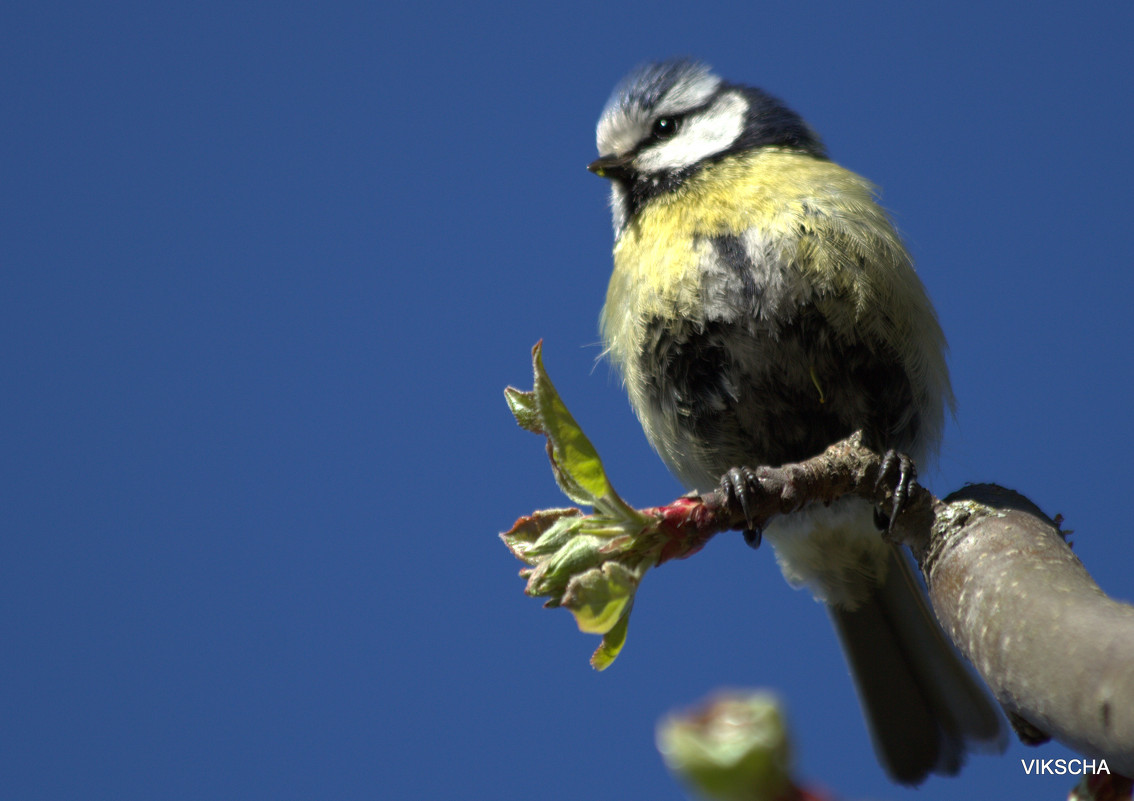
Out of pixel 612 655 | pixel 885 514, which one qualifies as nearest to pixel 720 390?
pixel 885 514

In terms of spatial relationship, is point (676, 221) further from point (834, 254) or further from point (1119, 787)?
point (1119, 787)

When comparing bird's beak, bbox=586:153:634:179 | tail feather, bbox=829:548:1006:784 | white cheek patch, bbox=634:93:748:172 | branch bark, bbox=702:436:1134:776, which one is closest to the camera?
branch bark, bbox=702:436:1134:776

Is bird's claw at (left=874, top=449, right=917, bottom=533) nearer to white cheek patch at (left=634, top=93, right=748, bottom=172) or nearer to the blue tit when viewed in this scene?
the blue tit

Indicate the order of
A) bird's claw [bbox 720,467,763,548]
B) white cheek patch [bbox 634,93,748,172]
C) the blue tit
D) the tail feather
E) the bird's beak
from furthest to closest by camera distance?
the bird's beak, white cheek patch [bbox 634,93,748,172], the tail feather, the blue tit, bird's claw [bbox 720,467,763,548]

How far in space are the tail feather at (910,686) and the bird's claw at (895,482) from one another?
3.73 ft

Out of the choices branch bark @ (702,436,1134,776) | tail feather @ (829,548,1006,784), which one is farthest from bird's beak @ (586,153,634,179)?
branch bark @ (702,436,1134,776)

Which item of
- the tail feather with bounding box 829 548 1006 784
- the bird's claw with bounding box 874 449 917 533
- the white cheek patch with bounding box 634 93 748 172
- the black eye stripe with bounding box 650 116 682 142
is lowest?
the tail feather with bounding box 829 548 1006 784

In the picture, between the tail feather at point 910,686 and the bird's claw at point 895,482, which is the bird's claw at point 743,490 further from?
the tail feather at point 910,686

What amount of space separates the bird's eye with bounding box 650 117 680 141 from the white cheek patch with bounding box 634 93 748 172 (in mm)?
28

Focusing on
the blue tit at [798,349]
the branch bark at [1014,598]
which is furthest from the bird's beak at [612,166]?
the branch bark at [1014,598]

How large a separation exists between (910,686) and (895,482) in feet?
4.10

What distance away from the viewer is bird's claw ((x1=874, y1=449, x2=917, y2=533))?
1.32 meters

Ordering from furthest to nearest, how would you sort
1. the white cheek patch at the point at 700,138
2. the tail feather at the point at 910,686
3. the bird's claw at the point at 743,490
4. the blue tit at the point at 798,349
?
the white cheek patch at the point at 700,138 < the tail feather at the point at 910,686 < the blue tit at the point at 798,349 < the bird's claw at the point at 743,490

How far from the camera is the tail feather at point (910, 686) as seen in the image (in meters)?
2.28
